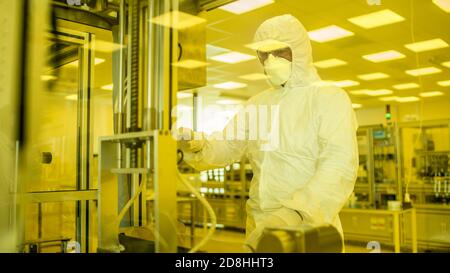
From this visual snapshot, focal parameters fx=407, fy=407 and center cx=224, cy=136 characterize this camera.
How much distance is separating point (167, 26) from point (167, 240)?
433 mm

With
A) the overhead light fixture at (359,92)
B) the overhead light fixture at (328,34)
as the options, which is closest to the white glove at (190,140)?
the overhead light fixture at (328,34)

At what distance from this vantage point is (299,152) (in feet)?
3.89

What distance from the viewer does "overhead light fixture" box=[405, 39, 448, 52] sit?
4075 millimetres

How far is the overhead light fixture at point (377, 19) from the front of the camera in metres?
3.30

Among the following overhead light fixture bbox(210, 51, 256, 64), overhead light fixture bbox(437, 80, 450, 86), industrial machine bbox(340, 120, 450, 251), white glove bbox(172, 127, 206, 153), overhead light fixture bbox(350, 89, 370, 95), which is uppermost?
overhead light fixture bbox(350, 89, 370, 95)

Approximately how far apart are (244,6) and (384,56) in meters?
Result: 2.29

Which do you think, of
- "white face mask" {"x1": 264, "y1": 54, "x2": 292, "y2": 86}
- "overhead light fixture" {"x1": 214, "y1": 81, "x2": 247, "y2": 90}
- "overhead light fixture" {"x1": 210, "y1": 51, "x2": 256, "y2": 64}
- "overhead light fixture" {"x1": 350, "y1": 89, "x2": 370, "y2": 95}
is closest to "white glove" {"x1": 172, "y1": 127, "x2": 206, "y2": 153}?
"white face mask" {"x1": 264, "y1": 54, "x2": 292, "y2": 86}

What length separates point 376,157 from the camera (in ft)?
14.2

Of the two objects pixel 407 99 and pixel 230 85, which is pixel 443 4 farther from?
pixel 407 99

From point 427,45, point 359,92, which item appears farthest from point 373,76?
point 427,45

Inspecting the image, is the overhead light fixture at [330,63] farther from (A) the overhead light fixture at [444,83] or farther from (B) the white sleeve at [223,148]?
(B) the white sleeve at [223,148]

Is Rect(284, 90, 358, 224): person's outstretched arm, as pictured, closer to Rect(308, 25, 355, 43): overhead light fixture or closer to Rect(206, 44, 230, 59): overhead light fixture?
Rect(308, 25, 355, 43): overhead light fixture

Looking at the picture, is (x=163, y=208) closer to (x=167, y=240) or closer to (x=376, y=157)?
(x=167, y=240)

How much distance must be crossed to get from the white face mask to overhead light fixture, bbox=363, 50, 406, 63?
11.8 ft
